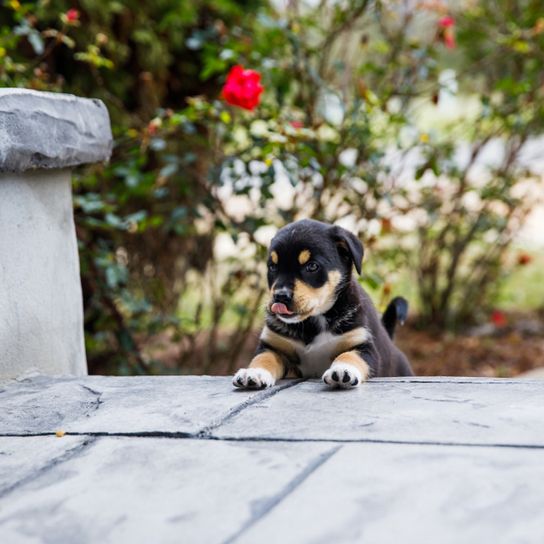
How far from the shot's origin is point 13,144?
309 centimetres

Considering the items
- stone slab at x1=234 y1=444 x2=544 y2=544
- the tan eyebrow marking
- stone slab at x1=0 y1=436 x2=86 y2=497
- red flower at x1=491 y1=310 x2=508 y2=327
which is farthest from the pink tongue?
red flower at x1=491 y1=310 x2=508 y2=327

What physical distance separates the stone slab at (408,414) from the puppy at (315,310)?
0.29m

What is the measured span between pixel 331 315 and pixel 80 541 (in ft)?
5.92

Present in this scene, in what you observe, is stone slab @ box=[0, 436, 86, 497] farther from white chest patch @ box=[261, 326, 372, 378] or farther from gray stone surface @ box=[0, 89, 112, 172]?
white chest patch @ box=[261, 326, 372, 378]

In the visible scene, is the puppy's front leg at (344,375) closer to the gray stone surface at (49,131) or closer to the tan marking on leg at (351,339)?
the tan marking on leg at (351,339)

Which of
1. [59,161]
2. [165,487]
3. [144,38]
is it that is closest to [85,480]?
[165,487]

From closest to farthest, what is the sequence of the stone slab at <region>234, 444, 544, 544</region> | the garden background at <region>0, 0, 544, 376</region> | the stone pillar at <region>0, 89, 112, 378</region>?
the stone slab at <region>234, 444, 544, 544</region> < the stone pillar at <region>0, 89, 112, 378</region> < the garden background at <region>0, 0, 544, 376</region>

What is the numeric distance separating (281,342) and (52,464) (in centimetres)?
136

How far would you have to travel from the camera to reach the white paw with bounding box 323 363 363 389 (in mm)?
2975

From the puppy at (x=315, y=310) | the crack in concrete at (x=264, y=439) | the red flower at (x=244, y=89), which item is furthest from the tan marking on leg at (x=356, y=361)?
the red flower at (x=244, y=89)

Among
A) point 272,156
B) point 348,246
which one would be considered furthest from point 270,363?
point 272,156

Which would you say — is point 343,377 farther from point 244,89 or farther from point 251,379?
point 244,89

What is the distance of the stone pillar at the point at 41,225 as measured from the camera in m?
3.19

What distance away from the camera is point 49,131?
3301 millimetres
